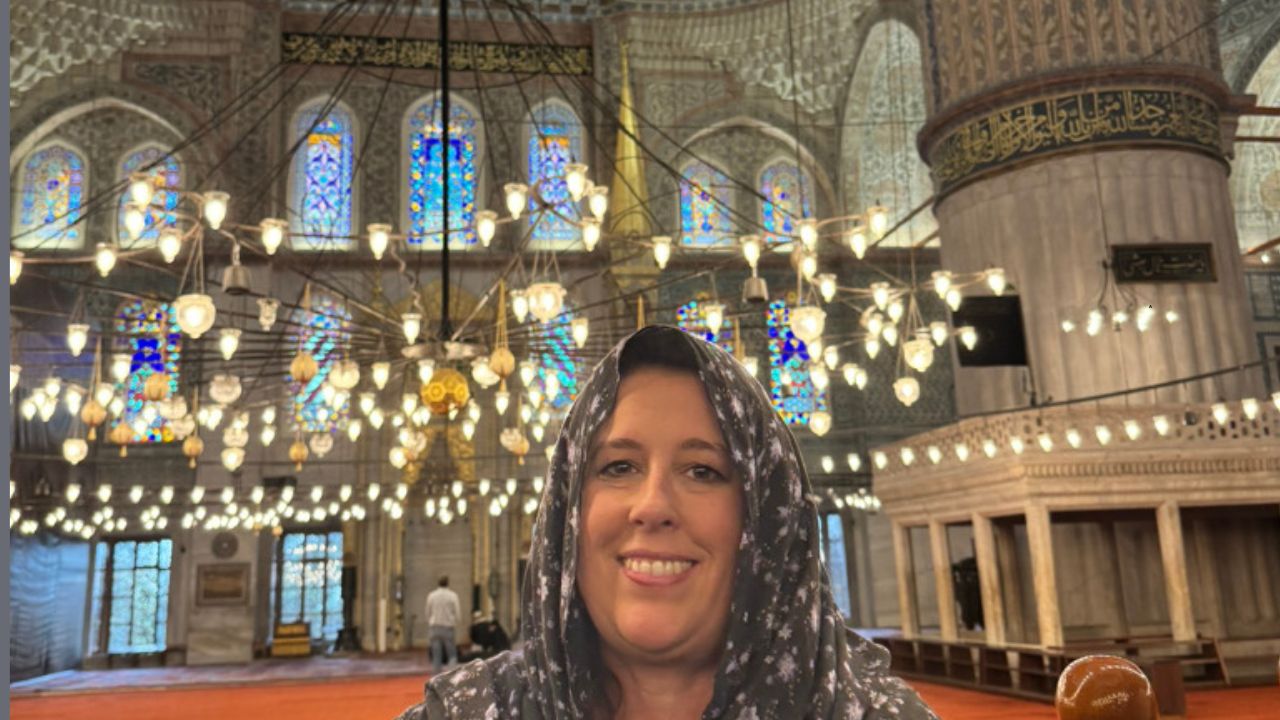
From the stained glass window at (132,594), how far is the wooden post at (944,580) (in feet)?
36.9

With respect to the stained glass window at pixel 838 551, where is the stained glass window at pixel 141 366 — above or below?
above

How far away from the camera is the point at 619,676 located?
3.39 feet

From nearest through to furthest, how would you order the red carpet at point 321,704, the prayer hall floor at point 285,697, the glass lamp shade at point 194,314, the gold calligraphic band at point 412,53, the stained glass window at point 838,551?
the glass lamp shade at point 194,314 → the red carpet at point 321,704 → the prayer hall floor at point 285,697 → the gold calligraphic band at point 412,53 → the stained glass window at point 838,551

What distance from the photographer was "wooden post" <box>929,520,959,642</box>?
10.5 metres

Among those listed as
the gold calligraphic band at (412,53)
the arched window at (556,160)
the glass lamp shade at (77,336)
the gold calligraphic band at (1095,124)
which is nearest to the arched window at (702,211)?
the arched window at (556,160)

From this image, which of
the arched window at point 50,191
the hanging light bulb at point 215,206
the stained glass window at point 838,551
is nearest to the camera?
the hanging light bulb at point 215,206

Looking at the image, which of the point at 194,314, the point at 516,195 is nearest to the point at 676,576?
the point at 194,314

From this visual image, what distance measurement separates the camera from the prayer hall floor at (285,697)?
798 cm

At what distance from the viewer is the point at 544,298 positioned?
6723mm

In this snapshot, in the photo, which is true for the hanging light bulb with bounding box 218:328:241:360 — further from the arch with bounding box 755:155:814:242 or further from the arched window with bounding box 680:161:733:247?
the arch with bounding box 755:155:814:242

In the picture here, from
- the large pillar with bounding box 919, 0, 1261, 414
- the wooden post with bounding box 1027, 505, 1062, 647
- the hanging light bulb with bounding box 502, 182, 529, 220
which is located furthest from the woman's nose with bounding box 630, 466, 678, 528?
the large pillar with bounding box 919, 0, 1261, 414

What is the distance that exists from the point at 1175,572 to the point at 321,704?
7400mm

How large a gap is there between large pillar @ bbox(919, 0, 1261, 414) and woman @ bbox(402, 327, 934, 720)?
9.95 m

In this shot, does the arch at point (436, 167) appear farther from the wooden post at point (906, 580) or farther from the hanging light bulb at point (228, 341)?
the hanging light bulb at point (228, 341)
